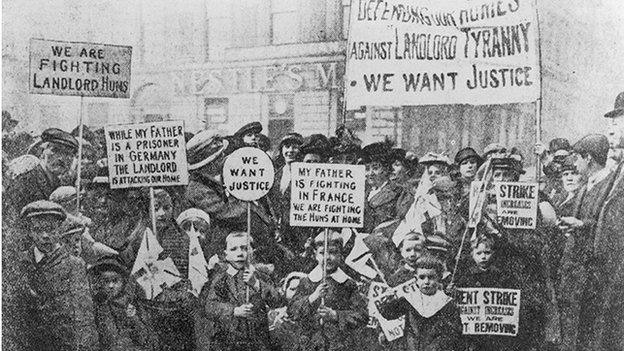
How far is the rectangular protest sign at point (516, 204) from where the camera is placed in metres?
4.95

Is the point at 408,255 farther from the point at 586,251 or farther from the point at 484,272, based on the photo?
the point at 586,251

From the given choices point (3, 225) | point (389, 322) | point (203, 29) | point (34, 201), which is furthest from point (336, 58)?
point (3, 225)

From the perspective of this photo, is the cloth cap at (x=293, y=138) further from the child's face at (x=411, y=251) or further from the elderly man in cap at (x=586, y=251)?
the elderly man in cap at (x=586, y=251)

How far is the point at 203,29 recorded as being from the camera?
501 centimetres

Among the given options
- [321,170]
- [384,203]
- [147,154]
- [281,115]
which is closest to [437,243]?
[384,203]

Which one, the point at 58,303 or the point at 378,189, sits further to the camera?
the point at 58,303

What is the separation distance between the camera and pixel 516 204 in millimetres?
4961

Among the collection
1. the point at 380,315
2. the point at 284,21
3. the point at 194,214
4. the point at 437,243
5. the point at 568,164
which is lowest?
the point at 380,315

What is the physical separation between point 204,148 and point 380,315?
1876 mm

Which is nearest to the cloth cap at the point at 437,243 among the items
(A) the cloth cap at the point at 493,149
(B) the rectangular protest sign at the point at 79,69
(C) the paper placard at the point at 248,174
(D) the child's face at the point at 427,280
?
(D) the child's face at the point at 427,280

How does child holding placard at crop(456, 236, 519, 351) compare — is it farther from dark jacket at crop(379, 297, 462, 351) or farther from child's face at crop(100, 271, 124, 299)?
child's face at crop(100, 271, 124, 299)

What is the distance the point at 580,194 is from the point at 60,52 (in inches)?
163

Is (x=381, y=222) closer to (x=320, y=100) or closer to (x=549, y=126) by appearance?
(x=320, y=100)

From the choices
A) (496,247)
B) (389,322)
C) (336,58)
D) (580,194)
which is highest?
(336,58)
